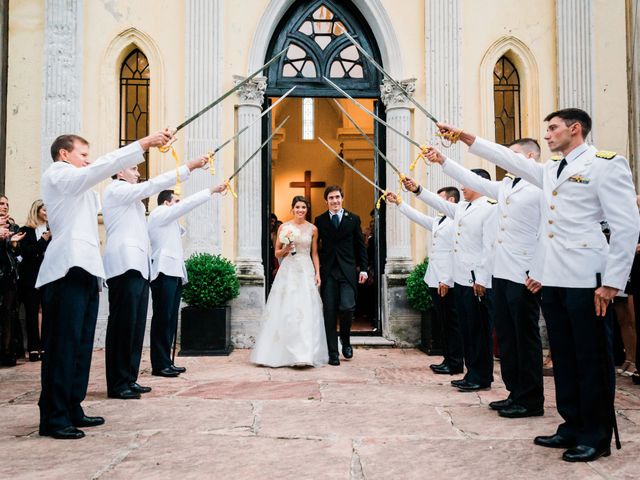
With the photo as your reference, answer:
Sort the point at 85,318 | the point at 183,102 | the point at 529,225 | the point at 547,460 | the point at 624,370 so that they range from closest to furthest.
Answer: the point at 547,460 → the point at 85,318 → the point at 529,225 → the point at 624,370 → the point at 183,102

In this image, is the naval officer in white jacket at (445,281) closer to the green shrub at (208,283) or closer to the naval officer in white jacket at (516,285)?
the naval officer in white jacket at (516,285)

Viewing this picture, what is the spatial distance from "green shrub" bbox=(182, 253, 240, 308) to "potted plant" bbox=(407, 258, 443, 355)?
260cm

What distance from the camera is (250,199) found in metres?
10.2

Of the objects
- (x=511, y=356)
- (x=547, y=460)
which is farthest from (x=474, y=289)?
(x=547, y=460)

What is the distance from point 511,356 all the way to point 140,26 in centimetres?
770

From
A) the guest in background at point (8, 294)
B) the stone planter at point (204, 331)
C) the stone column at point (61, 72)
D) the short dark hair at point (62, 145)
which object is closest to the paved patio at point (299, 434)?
the guest in background at point (8, 294)

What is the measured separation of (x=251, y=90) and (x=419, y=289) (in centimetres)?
396

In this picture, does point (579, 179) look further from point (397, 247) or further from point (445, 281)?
point (397, 247)

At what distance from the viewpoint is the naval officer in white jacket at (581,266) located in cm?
419

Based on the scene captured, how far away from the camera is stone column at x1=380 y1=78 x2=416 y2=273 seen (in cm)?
1016

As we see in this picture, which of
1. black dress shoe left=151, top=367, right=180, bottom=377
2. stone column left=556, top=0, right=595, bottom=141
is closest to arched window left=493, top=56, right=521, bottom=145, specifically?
stone column left=556, top=0, right=595, bottom=141

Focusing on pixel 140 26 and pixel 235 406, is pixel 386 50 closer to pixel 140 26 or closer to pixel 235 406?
pixel 140 26

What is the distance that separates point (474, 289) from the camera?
655 cm

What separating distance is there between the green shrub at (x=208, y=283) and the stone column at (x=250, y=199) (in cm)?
65
